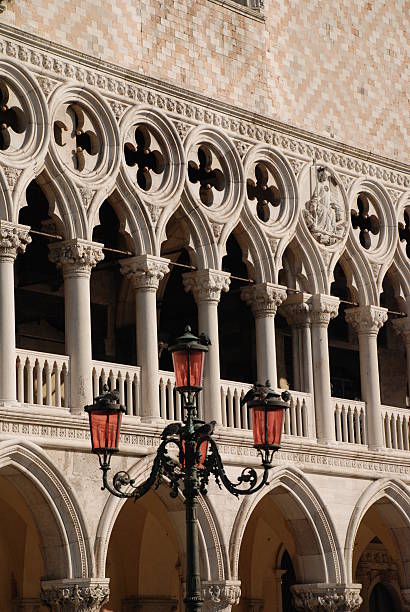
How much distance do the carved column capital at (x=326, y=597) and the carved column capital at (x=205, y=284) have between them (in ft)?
11.0

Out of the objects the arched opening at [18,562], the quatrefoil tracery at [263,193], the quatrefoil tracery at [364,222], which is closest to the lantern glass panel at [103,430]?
the arched opening at [18,562]

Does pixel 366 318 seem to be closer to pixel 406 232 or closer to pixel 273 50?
pixel 406 232

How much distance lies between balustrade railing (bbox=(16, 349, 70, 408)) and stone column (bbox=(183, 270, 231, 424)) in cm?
179

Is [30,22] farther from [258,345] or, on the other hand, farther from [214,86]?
[258,345]

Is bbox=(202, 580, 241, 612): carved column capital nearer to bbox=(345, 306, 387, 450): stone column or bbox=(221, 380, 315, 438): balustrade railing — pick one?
bbox=(221, 380, 315, 438): balustrade railing

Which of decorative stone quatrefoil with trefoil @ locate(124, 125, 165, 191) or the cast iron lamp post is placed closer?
the cast iron lamp post

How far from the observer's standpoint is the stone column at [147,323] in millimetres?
16141

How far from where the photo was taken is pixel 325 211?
1848 centimetres

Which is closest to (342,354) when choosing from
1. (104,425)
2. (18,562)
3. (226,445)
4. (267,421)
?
(226,445)

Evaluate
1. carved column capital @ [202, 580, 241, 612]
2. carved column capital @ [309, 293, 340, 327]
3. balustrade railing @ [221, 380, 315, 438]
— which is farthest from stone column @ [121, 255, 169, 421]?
carved column capital @ [309, 293, 340, 327]

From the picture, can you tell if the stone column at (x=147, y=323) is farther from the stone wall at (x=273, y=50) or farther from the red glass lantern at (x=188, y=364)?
the red glass lantern at (x=188, y=364)

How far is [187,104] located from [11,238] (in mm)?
3044

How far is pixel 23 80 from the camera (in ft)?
50.1

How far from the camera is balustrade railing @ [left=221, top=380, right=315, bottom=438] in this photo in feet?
55.9
